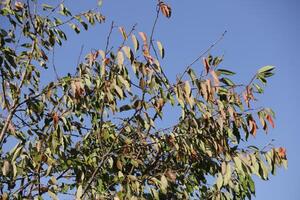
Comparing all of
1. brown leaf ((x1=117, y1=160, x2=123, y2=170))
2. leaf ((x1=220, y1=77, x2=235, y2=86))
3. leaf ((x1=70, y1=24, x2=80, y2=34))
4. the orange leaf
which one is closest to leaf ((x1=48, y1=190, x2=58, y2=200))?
brown leaf ((x1=117, y1=160, x2=123, y2=170))

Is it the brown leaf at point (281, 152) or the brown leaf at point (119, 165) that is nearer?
the brown leaf at point (281, 152)

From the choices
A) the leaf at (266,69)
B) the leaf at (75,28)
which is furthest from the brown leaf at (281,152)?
the leaf at (75,28)

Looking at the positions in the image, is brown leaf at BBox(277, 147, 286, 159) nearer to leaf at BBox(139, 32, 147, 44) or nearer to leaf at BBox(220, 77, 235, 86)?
leaf at BBox(220, 77, 235, 86)

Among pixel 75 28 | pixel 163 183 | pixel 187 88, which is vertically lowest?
pixel 163 183

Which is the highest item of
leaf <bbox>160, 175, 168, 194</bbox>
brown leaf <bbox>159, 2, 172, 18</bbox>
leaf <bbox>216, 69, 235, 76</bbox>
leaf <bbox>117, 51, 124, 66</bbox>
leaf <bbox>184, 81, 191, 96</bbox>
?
brown leaf <bbox>159, 2, 172, 18</bbox>

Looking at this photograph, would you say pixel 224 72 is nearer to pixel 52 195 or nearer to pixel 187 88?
pixel 187 88

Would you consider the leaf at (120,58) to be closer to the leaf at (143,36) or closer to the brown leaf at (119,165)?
the leaf at (143,36)

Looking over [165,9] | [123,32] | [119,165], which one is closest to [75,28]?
[123,32]

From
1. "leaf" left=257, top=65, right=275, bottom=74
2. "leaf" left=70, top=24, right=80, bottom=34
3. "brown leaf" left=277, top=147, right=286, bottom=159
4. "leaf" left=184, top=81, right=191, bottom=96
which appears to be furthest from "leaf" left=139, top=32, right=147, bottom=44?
"leaf" left=70, top=24, right=80, bottom=34

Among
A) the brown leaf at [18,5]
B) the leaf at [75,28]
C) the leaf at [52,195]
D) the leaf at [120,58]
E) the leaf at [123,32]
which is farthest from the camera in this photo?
the leaf at [75,28]

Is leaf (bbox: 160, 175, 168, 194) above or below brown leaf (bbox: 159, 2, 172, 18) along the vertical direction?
below

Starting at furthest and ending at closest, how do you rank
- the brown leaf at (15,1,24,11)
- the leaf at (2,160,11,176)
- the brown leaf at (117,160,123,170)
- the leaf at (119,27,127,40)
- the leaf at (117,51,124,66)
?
the brown leaf at (15,1,24,11) → the brown leaf at (117,160,123,170) → the leaf at (119,27,127,40) → the leaf at (117,51,124,66) → the leaf at (2,160,11,176)

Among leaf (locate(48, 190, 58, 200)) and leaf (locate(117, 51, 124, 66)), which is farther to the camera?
leaf (locate(48, 190, 58, 200))

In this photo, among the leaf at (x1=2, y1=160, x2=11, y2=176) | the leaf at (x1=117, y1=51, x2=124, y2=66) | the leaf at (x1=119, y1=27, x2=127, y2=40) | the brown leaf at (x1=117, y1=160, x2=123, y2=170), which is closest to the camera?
the leaf at (x1=2, y1=160, x2=11, y2=176)
